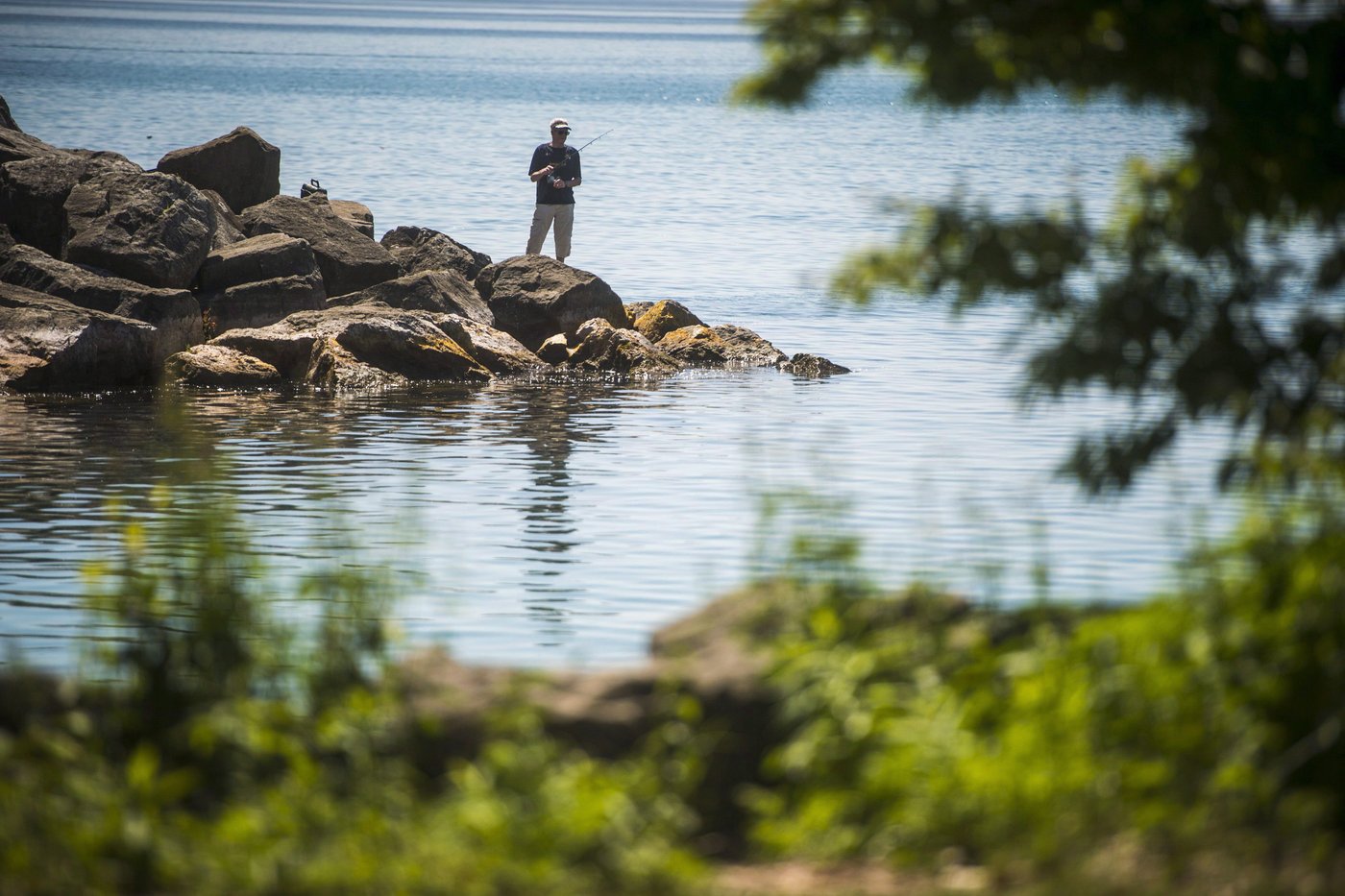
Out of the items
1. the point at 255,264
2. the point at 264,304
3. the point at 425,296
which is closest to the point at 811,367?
the point at 425,296

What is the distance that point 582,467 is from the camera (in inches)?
621

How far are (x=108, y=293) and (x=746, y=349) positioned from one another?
834 cm

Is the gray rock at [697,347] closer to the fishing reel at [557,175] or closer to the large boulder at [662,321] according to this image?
the large boulder at [662,321]

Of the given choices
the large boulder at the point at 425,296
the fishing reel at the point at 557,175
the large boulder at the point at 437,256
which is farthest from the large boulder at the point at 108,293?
the fishing reel at the point at 557,175

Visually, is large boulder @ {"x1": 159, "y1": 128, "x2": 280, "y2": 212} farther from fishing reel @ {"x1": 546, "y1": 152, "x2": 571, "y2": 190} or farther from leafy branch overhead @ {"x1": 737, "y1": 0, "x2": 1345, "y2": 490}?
leafy branch overhead @ {"x1": 737, "y1": 0, "x2": 1345, "y2": 490}

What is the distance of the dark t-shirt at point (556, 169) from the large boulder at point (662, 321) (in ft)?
11.3

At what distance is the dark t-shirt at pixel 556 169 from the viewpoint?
1035 inches

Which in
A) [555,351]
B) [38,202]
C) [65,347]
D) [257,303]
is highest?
[38,202]

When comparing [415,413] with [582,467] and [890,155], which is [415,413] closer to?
[582,467]

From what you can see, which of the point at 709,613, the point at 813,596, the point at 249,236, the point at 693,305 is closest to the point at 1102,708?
the point at 813,596

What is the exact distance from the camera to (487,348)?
2222 centimetres

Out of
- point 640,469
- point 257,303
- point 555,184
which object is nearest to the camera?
point 640,469

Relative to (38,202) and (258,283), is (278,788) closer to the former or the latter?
(258,283)

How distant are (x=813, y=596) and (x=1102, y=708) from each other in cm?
126
